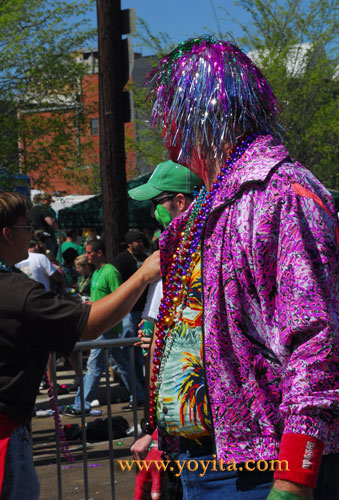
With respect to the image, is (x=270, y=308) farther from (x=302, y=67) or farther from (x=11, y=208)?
(x=302, y=67)

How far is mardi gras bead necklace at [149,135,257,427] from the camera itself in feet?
6.39

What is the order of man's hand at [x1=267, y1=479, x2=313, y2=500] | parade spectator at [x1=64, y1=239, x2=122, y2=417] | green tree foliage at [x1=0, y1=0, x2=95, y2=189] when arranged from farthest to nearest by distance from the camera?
green tree foliage at [x1=0, y1=0, x2=95, y2=189]
parade spectator at [x1=64, y1=239, x2=122, y2=417]
man's hand at [x1=267, y1=479, x2=313, y2=500]

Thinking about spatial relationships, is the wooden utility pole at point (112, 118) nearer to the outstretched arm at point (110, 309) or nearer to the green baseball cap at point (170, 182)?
the green baseball cap at point (170, 182)

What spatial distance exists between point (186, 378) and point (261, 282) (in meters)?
0.41

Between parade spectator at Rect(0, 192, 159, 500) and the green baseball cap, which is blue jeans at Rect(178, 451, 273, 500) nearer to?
parade spectator at Rect(0, 192, 159, 500)

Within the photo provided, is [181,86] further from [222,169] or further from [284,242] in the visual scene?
[284,242]

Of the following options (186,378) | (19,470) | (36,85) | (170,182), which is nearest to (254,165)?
(186,378)

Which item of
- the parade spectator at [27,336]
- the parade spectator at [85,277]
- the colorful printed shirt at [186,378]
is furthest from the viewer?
the parade spectator at [85,277]

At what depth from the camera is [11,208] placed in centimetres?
296

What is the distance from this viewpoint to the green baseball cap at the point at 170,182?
3.11 metres

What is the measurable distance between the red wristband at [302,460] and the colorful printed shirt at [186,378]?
349 millimetres

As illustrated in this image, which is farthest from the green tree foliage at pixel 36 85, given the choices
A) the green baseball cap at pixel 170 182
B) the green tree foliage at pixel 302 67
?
the green baseball cap at pixel 170 182

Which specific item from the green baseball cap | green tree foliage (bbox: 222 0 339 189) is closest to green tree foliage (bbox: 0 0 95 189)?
green tree foliage (bbox: 222 0 339 189)

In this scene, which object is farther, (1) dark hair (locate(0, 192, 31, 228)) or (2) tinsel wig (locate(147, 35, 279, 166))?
(1) dark hair (locate(0, 192, 31, 228))
